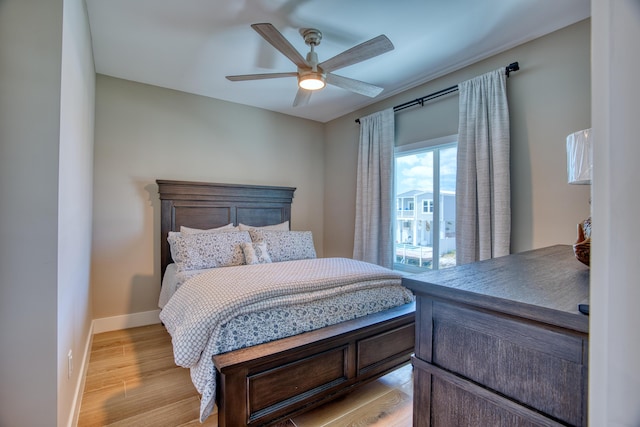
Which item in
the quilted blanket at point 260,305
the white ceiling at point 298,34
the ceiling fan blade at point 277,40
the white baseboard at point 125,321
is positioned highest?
the white ceiling at point 298,34

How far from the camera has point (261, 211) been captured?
397 cm

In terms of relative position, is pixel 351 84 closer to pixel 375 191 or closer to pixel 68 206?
pixel 375 191

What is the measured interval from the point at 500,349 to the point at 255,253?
8.32 ft

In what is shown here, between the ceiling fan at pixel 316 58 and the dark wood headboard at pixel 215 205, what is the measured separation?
1.54 metres

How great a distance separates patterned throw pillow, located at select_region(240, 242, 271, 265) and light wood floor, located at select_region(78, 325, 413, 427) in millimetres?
1052

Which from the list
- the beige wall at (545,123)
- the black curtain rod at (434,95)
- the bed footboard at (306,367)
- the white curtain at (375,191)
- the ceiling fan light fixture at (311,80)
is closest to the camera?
the bed footboard at (306,367)

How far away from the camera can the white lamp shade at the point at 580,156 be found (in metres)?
1.12

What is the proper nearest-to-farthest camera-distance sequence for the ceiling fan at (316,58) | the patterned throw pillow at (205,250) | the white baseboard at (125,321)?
the ceiling fan at (316,58) → the patterned throw pillow at (205,250) → the white baseboard at (125,321)

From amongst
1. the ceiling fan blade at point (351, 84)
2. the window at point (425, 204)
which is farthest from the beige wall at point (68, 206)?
the window at point (425, 204)

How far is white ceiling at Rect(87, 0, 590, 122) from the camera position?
2.06 metres

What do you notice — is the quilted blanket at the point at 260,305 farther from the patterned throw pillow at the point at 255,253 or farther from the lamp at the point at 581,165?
the lamp at the point at 581,165
